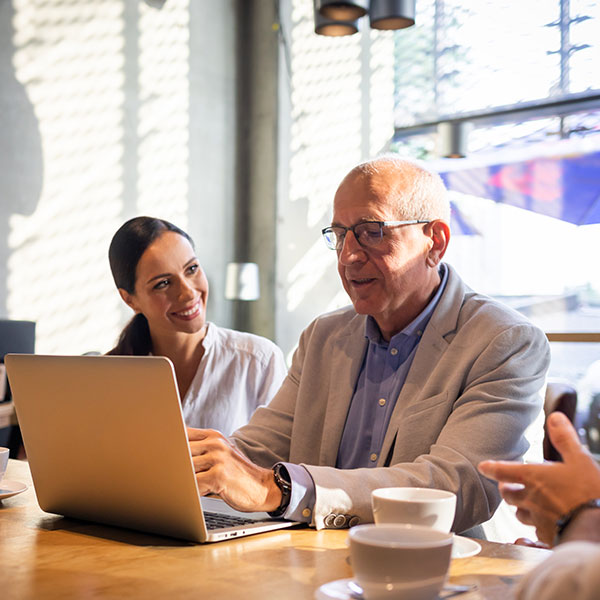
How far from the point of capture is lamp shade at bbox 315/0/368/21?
3.61m

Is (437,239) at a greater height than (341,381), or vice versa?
(437,239)

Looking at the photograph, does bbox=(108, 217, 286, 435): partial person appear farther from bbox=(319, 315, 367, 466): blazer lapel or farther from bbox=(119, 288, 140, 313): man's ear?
bbox=(319, 315, 367, 466): blazer lapel

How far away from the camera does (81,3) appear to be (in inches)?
227

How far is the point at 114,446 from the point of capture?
3.72 feet

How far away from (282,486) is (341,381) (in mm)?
594

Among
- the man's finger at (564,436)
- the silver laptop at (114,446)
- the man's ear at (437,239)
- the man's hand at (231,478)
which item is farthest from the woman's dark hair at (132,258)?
the man's finger at (564,436)

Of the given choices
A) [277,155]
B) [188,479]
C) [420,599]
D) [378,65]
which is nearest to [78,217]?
[277,155]

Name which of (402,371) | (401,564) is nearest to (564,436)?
(401,564)

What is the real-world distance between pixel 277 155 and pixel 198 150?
0.71m

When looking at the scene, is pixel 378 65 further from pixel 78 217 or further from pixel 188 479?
pixel 188 479

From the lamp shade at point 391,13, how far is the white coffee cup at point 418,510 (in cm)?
338

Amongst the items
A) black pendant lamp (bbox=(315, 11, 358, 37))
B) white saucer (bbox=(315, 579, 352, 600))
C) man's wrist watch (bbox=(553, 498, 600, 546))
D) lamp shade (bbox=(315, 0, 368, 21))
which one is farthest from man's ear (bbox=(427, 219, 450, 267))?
black pendant lamp (bbox=(315, 11, 358, 37))

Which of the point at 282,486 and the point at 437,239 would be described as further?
the point at 437,239

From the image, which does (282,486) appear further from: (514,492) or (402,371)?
(402,371)
